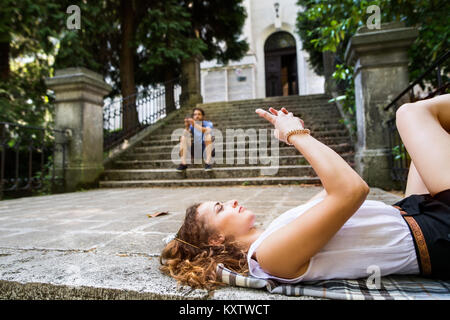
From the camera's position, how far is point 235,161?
6.53 m

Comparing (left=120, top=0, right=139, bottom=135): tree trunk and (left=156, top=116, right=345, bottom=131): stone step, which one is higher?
(left=120, top=0, right=139, bottom=135): tree trunk

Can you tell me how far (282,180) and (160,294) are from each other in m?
4.55

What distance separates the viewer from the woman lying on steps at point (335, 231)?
101cm

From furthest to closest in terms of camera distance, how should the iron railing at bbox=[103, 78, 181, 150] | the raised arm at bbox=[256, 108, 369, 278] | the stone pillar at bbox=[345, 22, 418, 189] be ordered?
the iron railing at bbox=[103, 78, 181, 150] → the stone pillar at bbox=[345, 22, 418, 189] → the raised arm at bbox=[256, 108, 369, 278]

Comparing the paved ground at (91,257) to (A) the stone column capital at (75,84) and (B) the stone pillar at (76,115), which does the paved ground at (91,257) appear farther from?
(A) the stone column capital at (75,84)

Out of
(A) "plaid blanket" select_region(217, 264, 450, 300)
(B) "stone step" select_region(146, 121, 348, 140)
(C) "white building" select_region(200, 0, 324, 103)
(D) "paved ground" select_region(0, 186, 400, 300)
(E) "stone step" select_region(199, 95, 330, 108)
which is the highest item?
(C) "white building" select_region(200, 0, 324, 103)

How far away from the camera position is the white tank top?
1109 millimetres

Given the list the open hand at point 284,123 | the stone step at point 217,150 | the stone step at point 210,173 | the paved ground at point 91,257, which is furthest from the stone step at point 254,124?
the open hand at point 284,123

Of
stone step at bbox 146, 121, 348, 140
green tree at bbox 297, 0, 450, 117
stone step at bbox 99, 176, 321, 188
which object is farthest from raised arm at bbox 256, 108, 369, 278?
stone step at bbox 146, 121, 348, 140

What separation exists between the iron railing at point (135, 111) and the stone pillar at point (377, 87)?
19.1 feet

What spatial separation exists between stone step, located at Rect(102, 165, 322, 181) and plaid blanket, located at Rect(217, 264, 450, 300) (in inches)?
180

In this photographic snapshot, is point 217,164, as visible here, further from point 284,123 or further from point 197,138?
point 284,123

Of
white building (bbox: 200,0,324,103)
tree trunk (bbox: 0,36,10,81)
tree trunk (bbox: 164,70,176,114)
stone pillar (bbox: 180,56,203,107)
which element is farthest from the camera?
white building (bbox: 200,0,324,103)

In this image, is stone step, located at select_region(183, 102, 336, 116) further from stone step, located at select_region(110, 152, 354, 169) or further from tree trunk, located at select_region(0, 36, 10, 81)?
tree trunk, located at select_region(0, 36, 10, 81)
